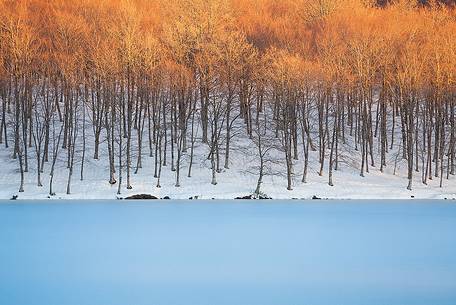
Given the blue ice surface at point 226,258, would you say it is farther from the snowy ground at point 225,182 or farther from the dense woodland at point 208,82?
the dense woodland at point 208,82

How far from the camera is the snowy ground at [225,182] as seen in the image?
5447 centimetres

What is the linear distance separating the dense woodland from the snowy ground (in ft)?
2.28

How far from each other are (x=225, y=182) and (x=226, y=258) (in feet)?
115

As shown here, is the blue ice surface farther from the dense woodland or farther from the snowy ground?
the dense woodland

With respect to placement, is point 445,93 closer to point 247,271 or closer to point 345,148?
point 345,148

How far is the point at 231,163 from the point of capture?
201 ft

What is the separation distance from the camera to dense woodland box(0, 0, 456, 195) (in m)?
58.2

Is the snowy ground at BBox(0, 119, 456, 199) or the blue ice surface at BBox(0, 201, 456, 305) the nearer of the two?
the blue ice surface at BBox(0, 201, 456, 305)

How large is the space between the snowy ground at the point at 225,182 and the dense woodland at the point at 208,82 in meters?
0.69

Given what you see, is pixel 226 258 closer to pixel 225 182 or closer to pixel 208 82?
pixel 225 182

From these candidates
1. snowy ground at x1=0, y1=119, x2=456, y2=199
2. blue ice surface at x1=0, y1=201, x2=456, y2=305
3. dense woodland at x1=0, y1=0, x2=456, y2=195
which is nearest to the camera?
blue ice surface at x1=0, y1=201, x2=456, y2=305

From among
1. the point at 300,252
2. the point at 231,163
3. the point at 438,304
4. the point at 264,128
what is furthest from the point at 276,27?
the point at 438,304

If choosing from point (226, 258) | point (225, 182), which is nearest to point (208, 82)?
point (225, 182)

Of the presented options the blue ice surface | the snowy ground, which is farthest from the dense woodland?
the blue ice surface
